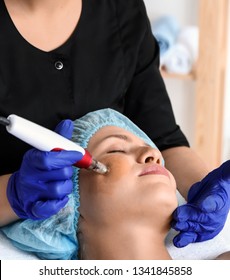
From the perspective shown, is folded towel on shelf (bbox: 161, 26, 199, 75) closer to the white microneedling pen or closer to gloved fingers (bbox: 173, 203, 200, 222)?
gloved fingers (bbox: 173, 203, 200, 222)

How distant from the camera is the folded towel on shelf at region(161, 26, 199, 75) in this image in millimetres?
2770

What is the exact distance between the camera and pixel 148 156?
146cm

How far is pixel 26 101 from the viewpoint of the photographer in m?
1.55

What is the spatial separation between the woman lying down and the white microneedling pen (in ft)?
0.43

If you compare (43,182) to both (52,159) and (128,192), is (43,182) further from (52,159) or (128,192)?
(128,192)

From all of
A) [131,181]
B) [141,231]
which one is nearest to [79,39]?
[131,181]

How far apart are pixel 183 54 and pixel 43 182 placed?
5.52ft

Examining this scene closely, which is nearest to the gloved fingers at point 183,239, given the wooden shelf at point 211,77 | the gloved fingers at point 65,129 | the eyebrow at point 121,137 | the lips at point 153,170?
the lips at point 153,170

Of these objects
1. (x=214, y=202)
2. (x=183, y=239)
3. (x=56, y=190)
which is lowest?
(x=183, y=239)

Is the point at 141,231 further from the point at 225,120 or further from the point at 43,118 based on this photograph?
the point at 225,120

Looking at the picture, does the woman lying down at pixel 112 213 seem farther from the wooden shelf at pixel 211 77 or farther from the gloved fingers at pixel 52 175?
the wooden shelf at pixel 211 77

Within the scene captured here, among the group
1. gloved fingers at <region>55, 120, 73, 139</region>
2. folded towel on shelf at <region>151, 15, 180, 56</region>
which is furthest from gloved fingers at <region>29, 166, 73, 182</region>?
folded towel on shelf at <region>151, 15, 180, 56</region>

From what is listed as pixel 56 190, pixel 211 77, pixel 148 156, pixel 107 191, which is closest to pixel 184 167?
pixel 148 156
